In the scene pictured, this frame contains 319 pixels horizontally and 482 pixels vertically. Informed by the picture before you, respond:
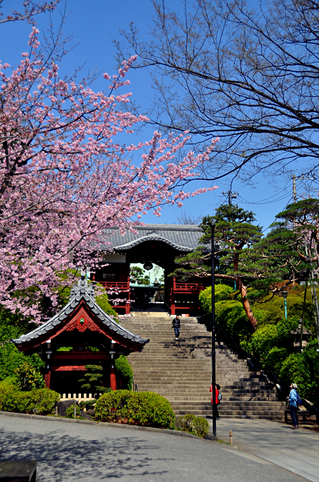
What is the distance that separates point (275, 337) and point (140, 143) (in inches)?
555

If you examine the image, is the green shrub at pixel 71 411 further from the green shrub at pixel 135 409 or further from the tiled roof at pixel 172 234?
the tiled roof at pixel 172 234

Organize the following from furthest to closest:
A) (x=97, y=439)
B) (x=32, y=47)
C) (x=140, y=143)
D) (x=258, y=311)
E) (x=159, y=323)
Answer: (x=159, y=323) < (x=258, y=311) < (x=97, y=439) < (x=140, y=143) < (x=32, y=47)

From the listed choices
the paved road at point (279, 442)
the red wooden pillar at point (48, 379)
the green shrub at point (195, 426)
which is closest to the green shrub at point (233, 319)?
the paved road at point (279, 442)

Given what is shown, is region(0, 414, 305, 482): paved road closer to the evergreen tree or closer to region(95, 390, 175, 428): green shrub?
region(95, 390, 175, 428): green shrub

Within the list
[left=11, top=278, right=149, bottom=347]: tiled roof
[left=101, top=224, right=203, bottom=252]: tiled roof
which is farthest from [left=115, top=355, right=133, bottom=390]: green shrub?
[left=101, top=224, right=203, bottom=252]: tiled roof

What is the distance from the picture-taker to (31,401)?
43.3ft

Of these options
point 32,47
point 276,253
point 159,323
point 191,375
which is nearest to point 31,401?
point 191,375

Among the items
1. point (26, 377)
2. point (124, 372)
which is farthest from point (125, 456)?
point (124, 372)

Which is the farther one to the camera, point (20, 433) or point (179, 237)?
point (179, 237)

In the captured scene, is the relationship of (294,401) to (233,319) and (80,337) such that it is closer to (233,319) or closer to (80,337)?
(80,337)

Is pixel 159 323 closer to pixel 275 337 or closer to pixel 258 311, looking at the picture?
pixel 258 311

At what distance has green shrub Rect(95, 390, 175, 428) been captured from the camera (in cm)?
1176

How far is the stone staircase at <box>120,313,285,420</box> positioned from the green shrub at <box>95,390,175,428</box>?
16.5 ft

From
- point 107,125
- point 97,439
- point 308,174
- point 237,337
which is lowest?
point 97,439
